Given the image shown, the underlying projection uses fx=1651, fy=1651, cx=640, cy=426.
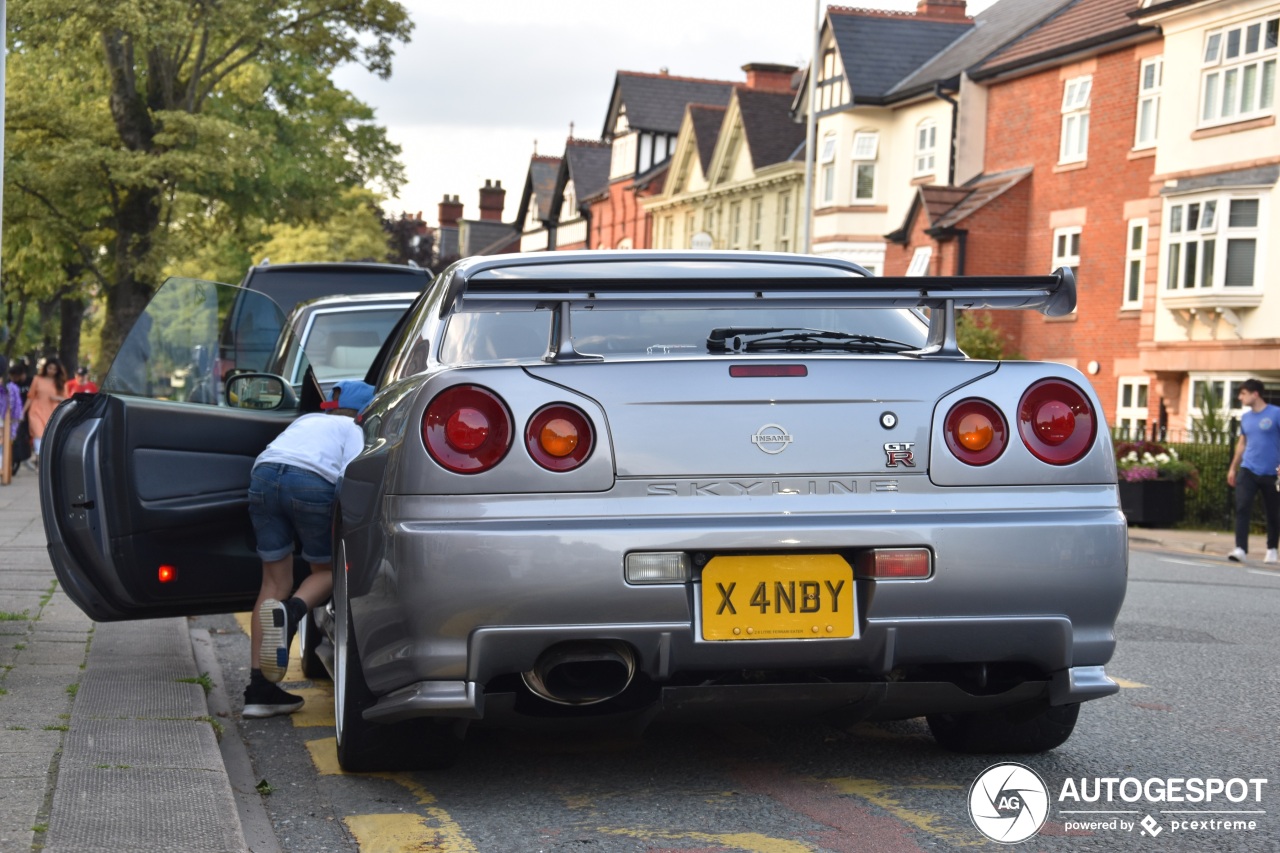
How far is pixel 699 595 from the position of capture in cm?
436

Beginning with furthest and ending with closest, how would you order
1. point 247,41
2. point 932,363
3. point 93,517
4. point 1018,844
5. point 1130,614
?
1. point 247,41
2. point 1130,614
3. point 93,517
4. point 932,363
5. point 1018,844

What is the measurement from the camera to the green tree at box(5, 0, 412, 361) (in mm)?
30578

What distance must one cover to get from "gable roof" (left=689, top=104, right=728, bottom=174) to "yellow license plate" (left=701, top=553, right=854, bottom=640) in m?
54.4

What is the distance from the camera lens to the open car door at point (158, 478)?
6102 millimetres

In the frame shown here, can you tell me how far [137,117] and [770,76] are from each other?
31023 mm

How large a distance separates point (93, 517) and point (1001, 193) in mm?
31686

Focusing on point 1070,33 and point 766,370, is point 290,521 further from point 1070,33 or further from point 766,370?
point 1070,33

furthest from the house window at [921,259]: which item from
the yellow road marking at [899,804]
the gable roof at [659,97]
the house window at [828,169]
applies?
the yellow road marking at [899,804]

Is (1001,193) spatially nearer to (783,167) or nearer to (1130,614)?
(783,167)

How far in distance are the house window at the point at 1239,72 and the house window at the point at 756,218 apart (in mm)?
24040

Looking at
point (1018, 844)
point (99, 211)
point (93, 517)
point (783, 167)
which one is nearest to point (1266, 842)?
point (1018, 844)

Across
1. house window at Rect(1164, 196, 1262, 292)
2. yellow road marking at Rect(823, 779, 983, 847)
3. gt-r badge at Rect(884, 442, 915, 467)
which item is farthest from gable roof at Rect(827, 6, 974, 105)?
gt-r badge at Rect(884, 442, 915, 467)

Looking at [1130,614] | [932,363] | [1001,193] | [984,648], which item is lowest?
[1130,614]

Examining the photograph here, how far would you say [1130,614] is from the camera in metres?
10.3
